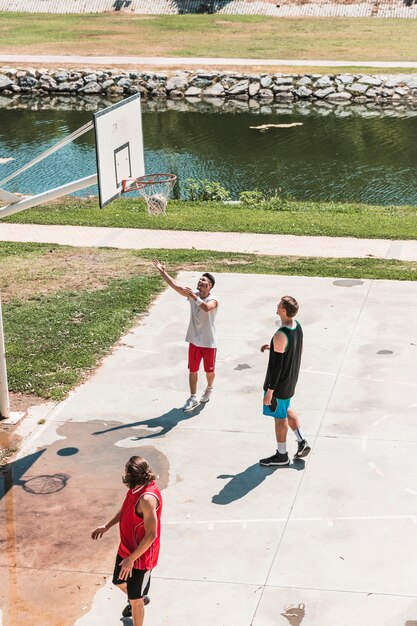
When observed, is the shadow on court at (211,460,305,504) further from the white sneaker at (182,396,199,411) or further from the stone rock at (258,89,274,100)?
the stone rock at (258,89,274,100)

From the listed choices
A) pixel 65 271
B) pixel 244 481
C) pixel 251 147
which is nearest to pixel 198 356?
pixel 244 481

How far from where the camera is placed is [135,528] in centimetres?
782

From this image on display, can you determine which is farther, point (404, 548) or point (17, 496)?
point (17, 496)

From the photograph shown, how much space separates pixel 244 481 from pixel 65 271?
8050 millimetres

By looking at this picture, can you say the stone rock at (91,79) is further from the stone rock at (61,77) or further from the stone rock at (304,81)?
the stone rock at (304,81)

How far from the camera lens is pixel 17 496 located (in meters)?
10.5

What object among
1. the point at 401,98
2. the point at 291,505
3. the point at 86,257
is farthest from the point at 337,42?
the point at 291,505

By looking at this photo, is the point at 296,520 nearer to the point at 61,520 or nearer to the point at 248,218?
the point at 61,520

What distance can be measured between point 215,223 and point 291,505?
38.3 ft

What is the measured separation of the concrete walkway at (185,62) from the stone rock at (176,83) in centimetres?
194

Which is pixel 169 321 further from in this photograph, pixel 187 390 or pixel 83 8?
pixel 83 8

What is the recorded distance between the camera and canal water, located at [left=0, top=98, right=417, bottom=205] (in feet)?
90.1

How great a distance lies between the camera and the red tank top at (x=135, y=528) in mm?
7758

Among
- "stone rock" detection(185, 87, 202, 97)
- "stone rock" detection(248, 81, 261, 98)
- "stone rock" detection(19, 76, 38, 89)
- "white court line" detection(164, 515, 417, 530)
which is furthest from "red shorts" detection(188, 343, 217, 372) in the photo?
"stone rock" detection(19, 76, 38, 89)
